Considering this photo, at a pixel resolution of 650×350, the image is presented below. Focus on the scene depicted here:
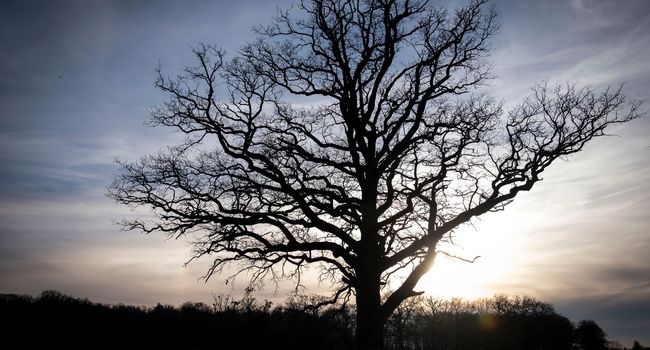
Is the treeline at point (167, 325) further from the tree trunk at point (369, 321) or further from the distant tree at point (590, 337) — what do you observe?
the distant tree at point (590, 337)

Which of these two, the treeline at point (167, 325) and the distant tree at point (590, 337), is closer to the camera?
the treeline at point (167, 325)

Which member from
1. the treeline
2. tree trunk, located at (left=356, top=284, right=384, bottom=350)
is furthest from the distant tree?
tree trunk, located at (left=356, top=284, right=384, bottom=350)

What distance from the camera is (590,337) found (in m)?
114

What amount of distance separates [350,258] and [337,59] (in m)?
6.73

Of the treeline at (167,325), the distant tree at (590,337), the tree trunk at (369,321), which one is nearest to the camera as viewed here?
the tree trunk at (369,321)

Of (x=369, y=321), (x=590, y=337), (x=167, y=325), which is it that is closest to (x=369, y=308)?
(x=369, y=321)

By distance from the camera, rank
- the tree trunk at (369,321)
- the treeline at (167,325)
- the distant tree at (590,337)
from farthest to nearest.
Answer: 1. the distant tree at (590,337)
2. the treeline at (167,325)
3. the tree trunk at (369,321)

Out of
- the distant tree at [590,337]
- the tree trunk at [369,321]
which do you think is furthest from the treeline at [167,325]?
the distant tree at [590,337]

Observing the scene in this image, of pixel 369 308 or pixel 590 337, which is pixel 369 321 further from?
pixel 590 337

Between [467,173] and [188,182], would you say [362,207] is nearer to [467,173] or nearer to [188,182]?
[467,173]

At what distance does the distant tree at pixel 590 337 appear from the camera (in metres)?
113

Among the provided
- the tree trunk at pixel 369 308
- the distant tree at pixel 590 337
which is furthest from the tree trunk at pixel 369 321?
the distant tree at pixel 590 337

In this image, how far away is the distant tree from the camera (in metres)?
113

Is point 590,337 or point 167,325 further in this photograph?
point 590,337
